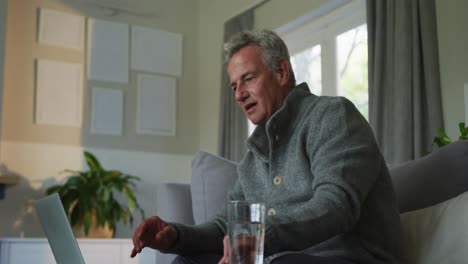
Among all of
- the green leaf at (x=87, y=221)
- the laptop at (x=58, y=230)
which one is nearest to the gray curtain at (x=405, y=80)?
the green leaf at (x=87, y=221)

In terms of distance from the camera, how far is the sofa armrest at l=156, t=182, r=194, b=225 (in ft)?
7.34

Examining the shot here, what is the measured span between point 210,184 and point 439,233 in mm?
894

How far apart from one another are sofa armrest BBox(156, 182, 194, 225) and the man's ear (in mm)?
679

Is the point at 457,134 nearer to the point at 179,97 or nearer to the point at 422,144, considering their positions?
the point at 422,144

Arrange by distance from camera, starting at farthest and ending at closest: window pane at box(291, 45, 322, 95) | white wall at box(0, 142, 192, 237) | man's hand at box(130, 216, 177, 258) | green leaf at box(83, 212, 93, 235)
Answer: white wall at box(0, 142, 192, 237), window pane at box(291, 45, 322, 95), green leaf at box(83, 212, 93, 235), man's hand at box(130, 216, 177, 258)

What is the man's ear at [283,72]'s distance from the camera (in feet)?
5.91

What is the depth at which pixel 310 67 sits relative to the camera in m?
4.41

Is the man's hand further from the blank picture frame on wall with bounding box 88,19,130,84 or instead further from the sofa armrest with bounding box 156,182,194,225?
the blank picture frame on wall with bounding box 88,19,130,84

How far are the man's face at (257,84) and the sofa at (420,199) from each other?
1.35ft

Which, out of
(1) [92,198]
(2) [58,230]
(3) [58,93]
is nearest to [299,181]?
(2) [58,230]

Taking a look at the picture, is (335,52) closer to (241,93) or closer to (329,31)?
(329,31)

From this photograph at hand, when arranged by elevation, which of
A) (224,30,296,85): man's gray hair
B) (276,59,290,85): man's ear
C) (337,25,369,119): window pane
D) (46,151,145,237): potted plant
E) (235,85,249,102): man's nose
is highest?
(337,25,369,119): window pane

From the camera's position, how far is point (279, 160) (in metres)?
1.63

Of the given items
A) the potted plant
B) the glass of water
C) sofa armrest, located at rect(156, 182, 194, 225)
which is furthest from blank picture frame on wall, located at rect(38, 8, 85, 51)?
the glass of water
